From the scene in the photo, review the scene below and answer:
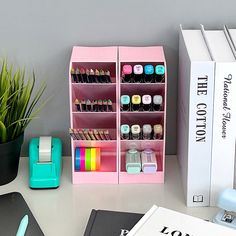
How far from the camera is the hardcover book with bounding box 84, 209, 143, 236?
38.7 inches

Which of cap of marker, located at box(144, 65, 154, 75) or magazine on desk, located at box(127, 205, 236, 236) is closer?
magazine on desk, located at box(127, 205, 236, 236)

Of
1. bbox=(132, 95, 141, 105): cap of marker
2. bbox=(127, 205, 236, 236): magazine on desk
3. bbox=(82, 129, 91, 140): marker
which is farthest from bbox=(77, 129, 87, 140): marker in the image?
bbox=(127, 205, 236, 236): magazine on desk

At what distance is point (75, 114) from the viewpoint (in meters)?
1.14

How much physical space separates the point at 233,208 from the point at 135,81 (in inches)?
10.5

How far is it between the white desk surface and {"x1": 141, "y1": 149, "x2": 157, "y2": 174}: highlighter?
1.4 inches

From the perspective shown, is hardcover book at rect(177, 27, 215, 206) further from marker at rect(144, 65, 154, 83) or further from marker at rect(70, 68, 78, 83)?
marker at rect(70, 68, 78, 83)

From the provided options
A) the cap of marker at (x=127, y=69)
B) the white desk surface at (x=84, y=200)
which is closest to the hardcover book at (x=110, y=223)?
the white desk surface at (x=84, y=200)

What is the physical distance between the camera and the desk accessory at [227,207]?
3.26 feet

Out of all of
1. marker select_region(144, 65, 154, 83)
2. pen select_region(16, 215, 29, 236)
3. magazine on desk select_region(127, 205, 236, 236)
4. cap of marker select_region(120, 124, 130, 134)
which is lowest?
magazine on desk select_region(127, 205, 236, 236)

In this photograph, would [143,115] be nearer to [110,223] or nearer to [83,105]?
[83,105]

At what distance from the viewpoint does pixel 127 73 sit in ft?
3.52

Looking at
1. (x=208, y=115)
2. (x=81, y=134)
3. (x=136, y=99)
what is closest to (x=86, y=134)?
(x=81, y=134)

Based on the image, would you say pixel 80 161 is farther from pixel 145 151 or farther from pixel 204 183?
pixel 204 183

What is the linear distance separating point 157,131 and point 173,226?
0.22m
